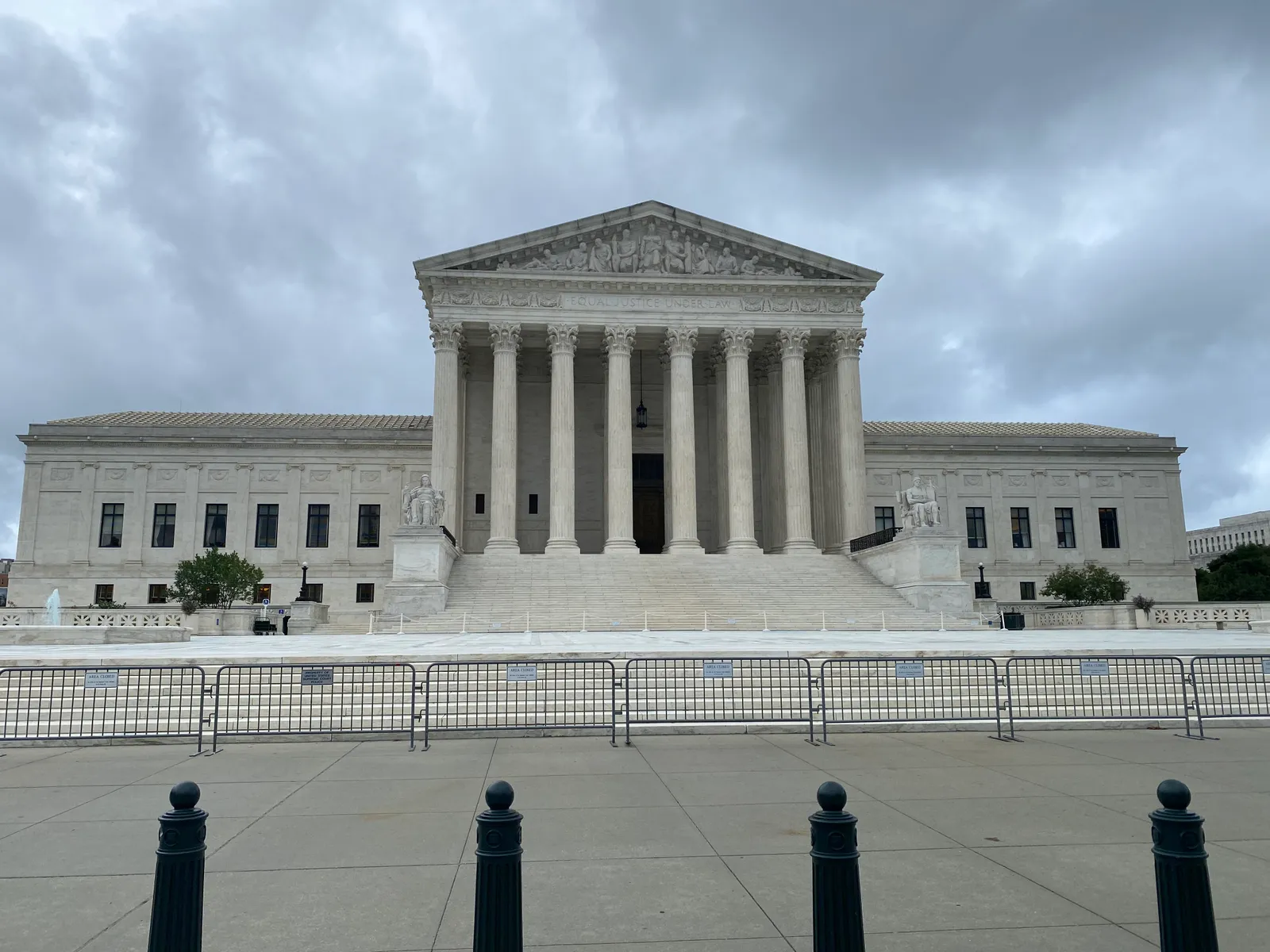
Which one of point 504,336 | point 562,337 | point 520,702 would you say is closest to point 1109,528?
point 562,337

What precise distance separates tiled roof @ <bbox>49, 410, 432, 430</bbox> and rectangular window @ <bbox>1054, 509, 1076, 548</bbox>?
3900 centimetres

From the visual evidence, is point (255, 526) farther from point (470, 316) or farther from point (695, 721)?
point (695, 721)

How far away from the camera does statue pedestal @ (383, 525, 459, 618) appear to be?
3265cm

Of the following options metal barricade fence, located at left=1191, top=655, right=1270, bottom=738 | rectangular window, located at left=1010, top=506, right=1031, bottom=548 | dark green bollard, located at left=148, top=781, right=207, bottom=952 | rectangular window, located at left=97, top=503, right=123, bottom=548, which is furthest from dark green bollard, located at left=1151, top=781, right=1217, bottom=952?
rectangular window, located at left=97, top=503, right=123, bottom=548

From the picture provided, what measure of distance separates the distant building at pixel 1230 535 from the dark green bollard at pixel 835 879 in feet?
463

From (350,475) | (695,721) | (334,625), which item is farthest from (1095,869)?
(350,475)

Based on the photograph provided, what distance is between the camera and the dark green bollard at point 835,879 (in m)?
3.78

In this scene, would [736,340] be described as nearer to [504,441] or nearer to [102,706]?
[504,441]

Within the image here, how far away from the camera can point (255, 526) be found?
175ft

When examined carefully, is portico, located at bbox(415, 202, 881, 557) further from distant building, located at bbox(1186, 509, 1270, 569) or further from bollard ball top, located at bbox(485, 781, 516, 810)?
distant building, located at bbox(1186, 509, 1270, 569)

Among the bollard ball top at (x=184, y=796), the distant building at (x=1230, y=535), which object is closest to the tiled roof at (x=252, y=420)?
the bollard ball top at (x=184, y=796)

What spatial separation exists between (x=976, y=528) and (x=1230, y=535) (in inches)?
4290

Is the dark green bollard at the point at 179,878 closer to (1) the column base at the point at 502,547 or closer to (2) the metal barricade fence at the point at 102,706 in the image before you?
(2) the metal barricade fence at the point at 102,706

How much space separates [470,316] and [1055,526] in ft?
125
